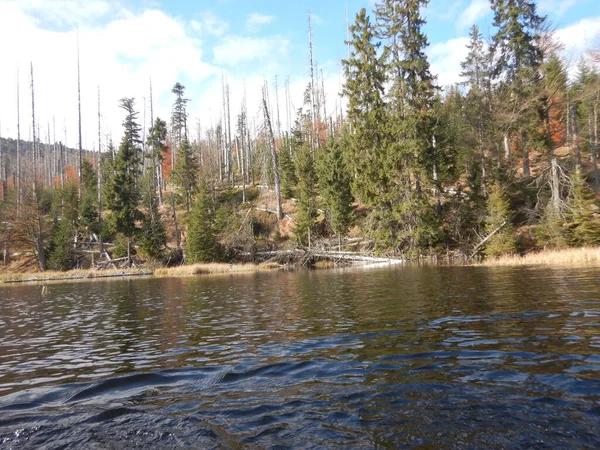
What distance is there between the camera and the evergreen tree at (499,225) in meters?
30.8

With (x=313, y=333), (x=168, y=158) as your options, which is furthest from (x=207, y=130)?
(x=313, y=333)

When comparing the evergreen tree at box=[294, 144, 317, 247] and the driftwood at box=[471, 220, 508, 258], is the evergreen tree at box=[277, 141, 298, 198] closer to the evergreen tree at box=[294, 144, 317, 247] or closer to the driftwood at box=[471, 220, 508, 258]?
the evergreen tree at box=[294, 144, 317, 247]

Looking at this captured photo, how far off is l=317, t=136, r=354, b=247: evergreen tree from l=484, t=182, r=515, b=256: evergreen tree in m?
14.3

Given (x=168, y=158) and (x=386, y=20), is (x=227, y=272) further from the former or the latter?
(x=168, y=158)

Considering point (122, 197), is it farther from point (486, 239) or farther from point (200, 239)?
point (486, 239)

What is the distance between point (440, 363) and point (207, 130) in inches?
3558

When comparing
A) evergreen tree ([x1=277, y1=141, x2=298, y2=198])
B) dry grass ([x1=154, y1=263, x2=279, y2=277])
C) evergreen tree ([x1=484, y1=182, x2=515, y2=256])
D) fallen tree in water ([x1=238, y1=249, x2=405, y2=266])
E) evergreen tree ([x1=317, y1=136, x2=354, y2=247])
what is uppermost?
evergreen tree ([x1=277, y1=141, x2=298, y2=198])

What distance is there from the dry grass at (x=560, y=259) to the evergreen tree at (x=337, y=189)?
1727 cm

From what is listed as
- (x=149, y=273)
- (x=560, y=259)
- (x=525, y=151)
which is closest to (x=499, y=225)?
(x=560, y=259)

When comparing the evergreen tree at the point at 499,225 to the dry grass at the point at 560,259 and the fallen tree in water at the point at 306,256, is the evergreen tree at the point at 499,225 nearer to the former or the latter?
the dry grass at the point at 560,259

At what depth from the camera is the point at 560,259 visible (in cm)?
2448

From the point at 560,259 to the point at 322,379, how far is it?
971 inches

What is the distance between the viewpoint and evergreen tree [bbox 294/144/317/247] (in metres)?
43.5

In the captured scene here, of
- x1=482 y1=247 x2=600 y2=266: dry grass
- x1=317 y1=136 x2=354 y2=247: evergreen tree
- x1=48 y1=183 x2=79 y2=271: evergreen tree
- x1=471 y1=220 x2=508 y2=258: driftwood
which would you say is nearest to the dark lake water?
x1=482 y1=247 x2=600 y2=266: dry grass
